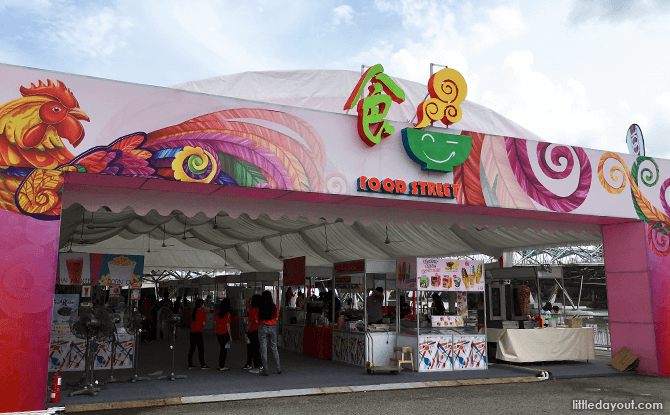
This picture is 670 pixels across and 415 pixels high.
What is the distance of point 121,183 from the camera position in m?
6.45

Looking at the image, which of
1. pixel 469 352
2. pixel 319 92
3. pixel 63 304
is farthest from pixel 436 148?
pixel 319 92

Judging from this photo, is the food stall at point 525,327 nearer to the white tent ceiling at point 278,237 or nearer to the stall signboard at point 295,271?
the white tent ceiling at point 278,237

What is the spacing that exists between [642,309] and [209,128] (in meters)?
7.88

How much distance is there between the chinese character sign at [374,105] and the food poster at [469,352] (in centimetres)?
434

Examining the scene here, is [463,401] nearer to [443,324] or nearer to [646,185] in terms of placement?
[443,324]

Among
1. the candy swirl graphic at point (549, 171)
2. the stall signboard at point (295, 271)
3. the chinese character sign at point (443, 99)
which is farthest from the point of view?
the stall signboard at point (295, 271)

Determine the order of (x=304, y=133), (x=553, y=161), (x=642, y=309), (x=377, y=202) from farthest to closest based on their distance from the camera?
1. (x=642, y=309)
2. (x=553, y=161)
3. (x=377, y=202)
4. (x=304, y=133)

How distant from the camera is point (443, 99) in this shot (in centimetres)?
786

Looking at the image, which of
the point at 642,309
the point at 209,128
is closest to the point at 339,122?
the point at 209,128

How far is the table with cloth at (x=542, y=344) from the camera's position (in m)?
10.2

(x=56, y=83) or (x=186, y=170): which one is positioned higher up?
(x=56, y=83)

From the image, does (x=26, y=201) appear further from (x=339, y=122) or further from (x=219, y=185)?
(x=339, y=122)

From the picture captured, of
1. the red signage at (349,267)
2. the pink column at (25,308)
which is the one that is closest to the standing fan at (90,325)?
the pink column at (25,308)

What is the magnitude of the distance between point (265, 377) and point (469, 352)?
3.75 m
